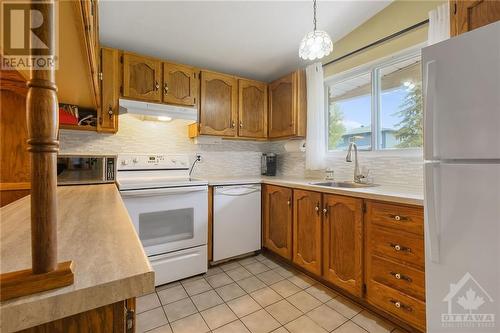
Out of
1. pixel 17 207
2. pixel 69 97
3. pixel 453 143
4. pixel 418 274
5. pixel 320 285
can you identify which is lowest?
pixel 320 285

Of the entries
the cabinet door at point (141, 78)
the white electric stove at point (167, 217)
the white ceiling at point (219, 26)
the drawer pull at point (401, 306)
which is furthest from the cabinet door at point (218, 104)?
the drawer pull at point (401, 306)

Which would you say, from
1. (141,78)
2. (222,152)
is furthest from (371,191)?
(141,78)

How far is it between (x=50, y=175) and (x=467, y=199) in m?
1.47

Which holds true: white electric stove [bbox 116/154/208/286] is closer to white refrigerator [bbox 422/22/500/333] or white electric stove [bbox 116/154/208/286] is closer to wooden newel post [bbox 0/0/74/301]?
wooden newel post [bbox 0/0/74/301]

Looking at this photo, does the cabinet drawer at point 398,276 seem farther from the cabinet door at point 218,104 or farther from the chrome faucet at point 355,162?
the cabinet door at point 218,104

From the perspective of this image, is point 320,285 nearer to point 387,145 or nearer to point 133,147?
point 387,145

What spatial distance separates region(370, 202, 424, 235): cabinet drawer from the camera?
1.38 metres

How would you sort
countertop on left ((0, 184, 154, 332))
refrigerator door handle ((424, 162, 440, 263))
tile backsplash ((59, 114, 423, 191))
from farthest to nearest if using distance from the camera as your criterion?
tile backsplash ((59, 114, 423, 191)) → refrigerator door handle ((424, 162, 440, 263)) → countertop on left ((0, 184, 154, 332))

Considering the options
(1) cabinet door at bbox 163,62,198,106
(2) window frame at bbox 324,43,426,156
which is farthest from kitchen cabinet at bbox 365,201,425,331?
(1) cabinet door at bbox 163,62,198,106

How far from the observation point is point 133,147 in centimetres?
A: 248

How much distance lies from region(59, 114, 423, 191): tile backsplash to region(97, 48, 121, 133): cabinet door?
26 centimetres

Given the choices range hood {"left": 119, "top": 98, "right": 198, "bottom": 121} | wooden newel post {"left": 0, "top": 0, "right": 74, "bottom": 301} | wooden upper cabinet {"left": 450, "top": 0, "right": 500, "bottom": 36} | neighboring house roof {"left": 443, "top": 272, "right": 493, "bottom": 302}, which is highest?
wooden upper cabinet {"left": 450, "top": 0, "right": 500, "bottom": 36}

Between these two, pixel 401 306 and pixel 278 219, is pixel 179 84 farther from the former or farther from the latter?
pixel 401 306

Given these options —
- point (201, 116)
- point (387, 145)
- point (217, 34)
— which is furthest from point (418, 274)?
point (217, 34)
